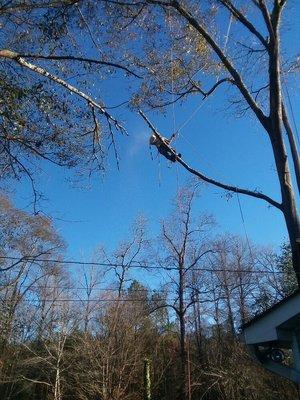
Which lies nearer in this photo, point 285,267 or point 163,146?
point 163,146

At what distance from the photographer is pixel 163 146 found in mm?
7859

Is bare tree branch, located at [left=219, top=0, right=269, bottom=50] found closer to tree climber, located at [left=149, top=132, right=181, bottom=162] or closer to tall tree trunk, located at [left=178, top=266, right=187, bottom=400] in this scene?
tree climber, located at [left=149, top=132, right=181, bottom=162]

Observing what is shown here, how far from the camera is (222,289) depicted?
30.1 m

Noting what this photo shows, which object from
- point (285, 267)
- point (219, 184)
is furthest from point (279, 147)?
point (285, 267)

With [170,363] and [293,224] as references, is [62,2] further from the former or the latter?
[170,363]

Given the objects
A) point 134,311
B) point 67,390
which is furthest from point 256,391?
point 67,390

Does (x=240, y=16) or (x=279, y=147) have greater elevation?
(x=240, y=16)

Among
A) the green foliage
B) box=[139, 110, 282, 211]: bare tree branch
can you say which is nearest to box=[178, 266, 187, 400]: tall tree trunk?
the green foliage

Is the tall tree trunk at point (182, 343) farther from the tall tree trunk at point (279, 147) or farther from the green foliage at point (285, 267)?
the tall tree trunk at point (279, 147)

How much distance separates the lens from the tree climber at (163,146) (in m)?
7.82

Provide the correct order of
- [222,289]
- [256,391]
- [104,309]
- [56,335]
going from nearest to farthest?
[256,391] → [104,309] → [56,335] → [222,289]

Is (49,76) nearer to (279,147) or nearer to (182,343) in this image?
(279,147)

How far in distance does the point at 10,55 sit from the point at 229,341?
22.2m

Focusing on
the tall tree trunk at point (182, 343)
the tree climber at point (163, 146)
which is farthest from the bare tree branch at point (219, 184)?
the tall tree trunk at point (182, 343)
